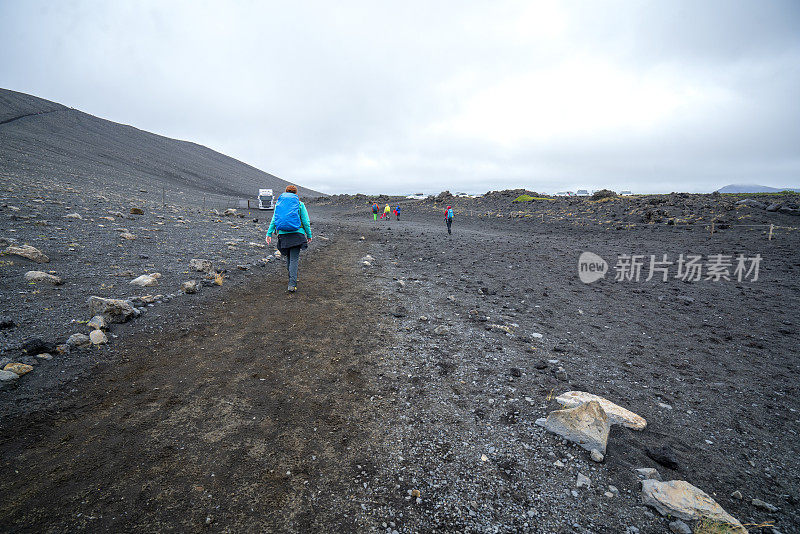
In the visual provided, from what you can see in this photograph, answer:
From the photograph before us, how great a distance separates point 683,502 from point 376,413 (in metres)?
2.71

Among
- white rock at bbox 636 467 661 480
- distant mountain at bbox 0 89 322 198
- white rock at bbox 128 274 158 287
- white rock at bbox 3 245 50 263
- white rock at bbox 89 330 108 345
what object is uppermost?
distant mountain at bbox 0 89 322 198

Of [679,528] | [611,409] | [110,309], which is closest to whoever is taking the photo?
[679,528]

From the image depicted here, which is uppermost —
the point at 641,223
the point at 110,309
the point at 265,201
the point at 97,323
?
the point at 265,201

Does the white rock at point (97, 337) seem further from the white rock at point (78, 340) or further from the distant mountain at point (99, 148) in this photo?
the distant mountain at point (99, 148)

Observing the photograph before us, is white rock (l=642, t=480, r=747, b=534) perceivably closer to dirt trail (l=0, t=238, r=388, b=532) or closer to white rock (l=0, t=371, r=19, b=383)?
dirt trail (l=0, t=238, r=388, b=532)

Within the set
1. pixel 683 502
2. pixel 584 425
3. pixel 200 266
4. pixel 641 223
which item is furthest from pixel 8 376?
pixel 641 223

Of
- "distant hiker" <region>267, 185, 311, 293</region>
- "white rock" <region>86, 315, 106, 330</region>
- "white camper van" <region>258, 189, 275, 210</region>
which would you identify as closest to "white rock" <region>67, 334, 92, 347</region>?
"white rock" <region>86, 315, 106, 330</region>

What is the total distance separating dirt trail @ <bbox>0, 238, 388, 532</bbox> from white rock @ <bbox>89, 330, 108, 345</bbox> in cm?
22

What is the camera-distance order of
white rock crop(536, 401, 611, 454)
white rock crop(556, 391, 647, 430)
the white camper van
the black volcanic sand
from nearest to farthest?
the black volcanic sand < white rock crop(536, 401, 611, 454) < white rock crop(556, 391, 647, 430) < the white camper van

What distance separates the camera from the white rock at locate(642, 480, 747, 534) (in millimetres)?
2363

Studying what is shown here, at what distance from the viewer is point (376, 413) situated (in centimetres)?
350

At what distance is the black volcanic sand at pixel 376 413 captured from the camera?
7.91 ft

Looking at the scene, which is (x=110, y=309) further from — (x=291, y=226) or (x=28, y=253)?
(x=28, y=253)

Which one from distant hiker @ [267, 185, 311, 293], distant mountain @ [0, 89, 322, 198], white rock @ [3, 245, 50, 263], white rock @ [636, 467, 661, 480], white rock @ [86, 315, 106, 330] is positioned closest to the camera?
white rock @ [636, 467, 661, 480]
